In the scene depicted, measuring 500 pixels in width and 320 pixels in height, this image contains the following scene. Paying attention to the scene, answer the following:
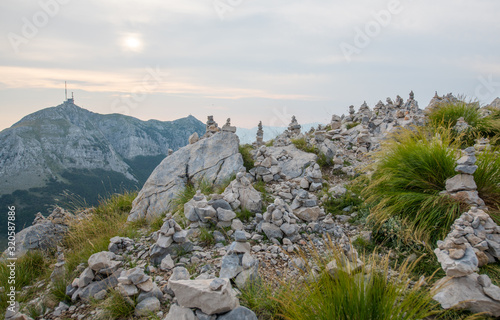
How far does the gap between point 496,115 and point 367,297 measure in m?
14.6

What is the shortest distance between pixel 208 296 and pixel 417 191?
5.38 m

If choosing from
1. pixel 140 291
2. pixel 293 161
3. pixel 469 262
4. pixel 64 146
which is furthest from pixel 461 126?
pixel 64 146

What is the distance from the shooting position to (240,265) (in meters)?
4.81

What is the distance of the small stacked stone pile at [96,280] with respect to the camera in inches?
197

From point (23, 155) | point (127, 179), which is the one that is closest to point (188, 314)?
point (127, 179)

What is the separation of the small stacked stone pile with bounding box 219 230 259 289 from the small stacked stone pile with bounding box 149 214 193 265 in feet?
5.01

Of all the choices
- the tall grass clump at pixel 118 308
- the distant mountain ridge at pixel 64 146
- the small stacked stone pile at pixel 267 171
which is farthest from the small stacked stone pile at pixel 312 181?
the distant mountain ridge at pixel 64 146

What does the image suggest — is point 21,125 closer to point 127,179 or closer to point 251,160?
point 127,179

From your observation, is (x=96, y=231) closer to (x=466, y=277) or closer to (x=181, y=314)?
(x=181, y=314)

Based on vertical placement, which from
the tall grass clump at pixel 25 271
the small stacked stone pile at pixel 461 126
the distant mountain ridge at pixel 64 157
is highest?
the small stacked stone pile at pixel 461 126

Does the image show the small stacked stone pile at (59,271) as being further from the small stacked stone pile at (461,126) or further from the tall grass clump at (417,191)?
the small stacked stone pile at (461,126)

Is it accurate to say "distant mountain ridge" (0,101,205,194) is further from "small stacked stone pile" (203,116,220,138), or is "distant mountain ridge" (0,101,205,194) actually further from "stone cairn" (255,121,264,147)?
"small stacked stone pile" (203,116,220,138)

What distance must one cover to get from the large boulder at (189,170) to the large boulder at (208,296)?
612cm

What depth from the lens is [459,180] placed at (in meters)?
5.64
